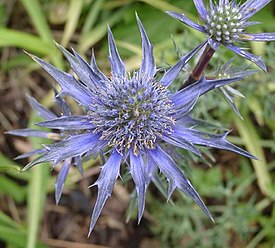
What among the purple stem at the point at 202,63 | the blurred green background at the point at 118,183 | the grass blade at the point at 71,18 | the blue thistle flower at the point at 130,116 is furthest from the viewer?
the grass blade at the point at 71,18

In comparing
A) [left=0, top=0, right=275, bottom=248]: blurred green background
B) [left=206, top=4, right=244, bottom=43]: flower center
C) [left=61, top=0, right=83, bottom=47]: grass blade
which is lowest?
[left=0, top=0, right=275, bottom=248]: blurred green background

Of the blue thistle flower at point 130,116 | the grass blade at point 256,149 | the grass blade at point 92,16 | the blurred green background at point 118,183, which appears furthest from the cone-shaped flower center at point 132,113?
the grass blade at point 92,16

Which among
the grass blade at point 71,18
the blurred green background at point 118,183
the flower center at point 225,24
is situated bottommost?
the blurred green background at point 118,183

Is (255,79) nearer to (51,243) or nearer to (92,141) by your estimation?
(92,141)

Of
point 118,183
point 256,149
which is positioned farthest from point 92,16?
point 256,149

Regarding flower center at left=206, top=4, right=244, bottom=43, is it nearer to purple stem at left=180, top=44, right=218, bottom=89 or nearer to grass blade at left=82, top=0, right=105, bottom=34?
purple stem at left=180, top=44, right=218, bottom=89

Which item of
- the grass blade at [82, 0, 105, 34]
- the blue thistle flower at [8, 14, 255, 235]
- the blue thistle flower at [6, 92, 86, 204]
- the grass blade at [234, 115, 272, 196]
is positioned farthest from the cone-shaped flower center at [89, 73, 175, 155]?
the grass blade at [82, 0, 105, 34]

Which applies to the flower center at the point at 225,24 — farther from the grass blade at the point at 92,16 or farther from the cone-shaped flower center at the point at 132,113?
the grass blade at the point at 92,16

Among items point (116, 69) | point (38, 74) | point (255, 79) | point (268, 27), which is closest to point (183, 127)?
point (116, 69)
